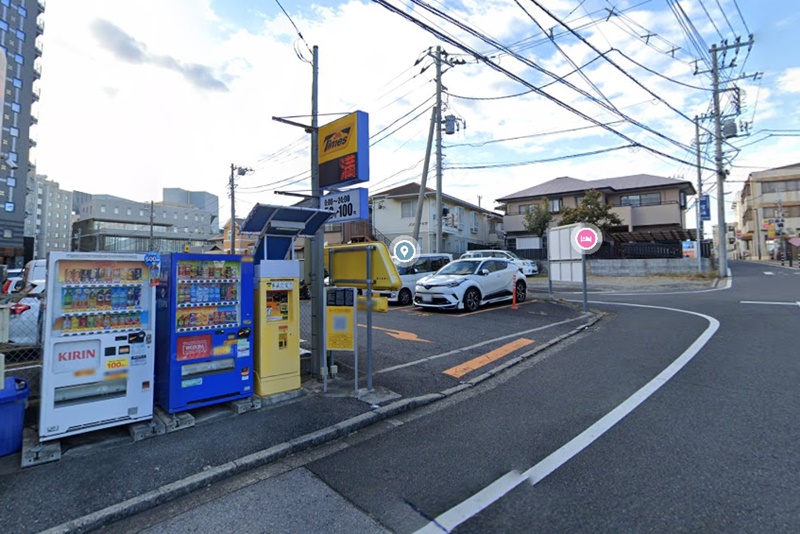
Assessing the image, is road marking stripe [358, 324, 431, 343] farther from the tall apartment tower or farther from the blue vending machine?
the tall apartment tower

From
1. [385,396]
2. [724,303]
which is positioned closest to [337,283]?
[385,396]

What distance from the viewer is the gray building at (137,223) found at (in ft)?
243

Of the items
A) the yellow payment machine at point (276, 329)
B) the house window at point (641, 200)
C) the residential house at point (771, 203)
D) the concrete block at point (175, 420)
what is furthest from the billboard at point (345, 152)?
the residential house at point (771, 203)

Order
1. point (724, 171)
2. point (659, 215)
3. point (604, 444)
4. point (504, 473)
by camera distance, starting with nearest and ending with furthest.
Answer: point (504, 473) → point (604, 444) → point (724, 171) → point (659, 215)

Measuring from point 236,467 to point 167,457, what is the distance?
66cm

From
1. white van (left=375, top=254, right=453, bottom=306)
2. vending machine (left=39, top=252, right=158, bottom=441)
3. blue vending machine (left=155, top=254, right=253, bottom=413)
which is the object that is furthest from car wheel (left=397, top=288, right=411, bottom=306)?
vending machine (left=39, top=252, right=158, bottom=441)

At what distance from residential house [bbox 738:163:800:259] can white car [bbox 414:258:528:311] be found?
46.8 meters

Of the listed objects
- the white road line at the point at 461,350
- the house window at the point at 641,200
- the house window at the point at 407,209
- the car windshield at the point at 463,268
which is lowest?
the white road line at the point at 461,350

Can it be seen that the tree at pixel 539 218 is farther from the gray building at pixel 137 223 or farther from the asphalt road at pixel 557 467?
the gray building at pixel 137 223

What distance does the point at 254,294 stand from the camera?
15.7 feet

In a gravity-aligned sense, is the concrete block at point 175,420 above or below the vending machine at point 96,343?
below

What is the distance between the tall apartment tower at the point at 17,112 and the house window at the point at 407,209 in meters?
42.2

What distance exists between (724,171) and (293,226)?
24858mm

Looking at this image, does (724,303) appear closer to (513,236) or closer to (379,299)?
(379,299)
